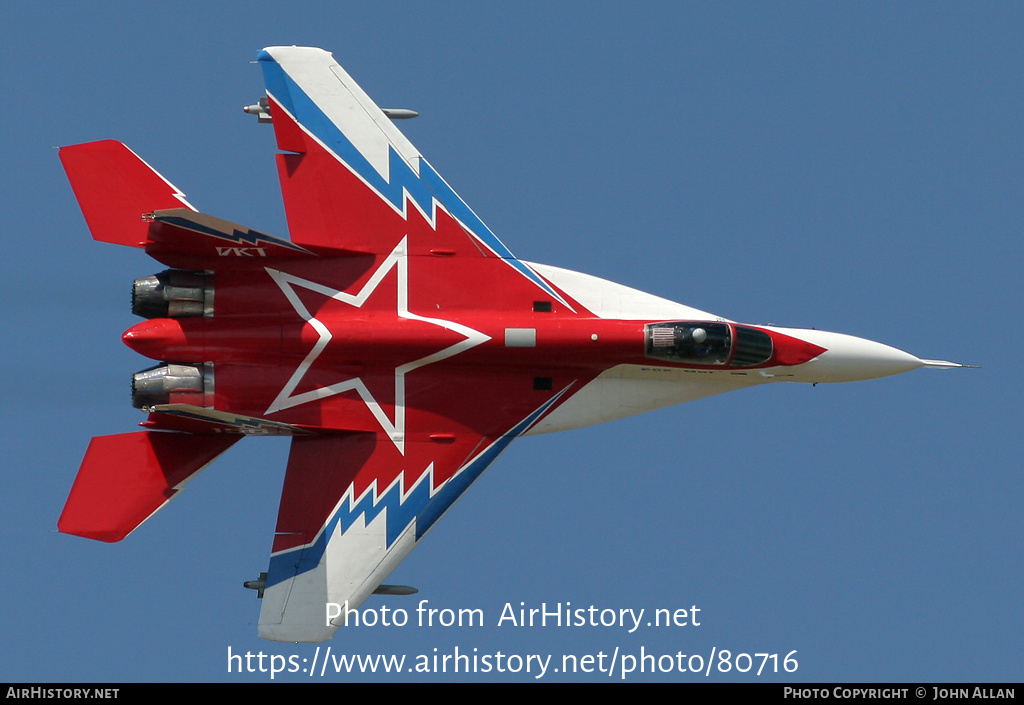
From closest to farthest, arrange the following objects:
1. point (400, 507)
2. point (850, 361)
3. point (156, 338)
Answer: point (156, 338) → point (400, 507) → point (850, 361)

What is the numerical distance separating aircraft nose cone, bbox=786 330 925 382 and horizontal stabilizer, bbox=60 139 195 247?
8.03 meters

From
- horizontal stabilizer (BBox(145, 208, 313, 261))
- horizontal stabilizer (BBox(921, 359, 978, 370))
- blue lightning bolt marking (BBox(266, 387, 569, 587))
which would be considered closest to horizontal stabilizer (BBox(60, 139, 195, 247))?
horizontal stabilizer (BBox(145, 208, 313, 261))

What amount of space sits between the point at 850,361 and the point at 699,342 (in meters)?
2.08

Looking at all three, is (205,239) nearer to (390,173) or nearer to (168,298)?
(168,298)

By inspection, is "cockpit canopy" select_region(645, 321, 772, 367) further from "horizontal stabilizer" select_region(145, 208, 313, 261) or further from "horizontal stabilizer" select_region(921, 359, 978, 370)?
"horizontal stabilizer" select_region(145, 208, 313, 261)

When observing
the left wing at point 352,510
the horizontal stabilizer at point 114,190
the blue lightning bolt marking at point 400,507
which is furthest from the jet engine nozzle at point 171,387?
the blue lightning bolt marking at point 400,507

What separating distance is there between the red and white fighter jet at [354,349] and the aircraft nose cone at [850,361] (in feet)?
0.08

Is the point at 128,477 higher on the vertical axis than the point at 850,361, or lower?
lower

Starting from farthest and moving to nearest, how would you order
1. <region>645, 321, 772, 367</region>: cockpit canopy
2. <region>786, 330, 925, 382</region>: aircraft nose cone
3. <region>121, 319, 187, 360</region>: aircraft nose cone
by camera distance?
<region>786, 330, 925, 382</region>: aircraft nose cone → <region>645, 321, 772, 367</region>: cockpit canopy → <region>121, 319, 187, 360</region>: aircraft nose cone

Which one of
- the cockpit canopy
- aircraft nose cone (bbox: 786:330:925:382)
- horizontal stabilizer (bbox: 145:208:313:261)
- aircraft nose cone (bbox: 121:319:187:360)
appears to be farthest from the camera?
aircraft nose cone (bbox: 786:330:925:382)

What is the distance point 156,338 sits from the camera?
1525 centimetres

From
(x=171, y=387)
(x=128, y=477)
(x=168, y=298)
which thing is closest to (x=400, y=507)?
(x=171, y=387)

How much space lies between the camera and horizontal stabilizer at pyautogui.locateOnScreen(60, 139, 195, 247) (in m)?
15.7

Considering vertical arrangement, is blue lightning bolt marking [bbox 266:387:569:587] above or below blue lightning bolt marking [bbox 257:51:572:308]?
below
